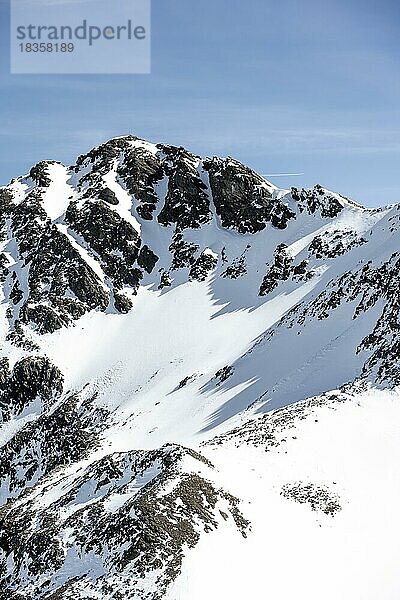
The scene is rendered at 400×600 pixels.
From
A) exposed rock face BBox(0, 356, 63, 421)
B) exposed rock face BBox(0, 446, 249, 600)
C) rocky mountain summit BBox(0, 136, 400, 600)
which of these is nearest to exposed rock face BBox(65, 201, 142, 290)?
rocky mountain summit BBox(0, 136, 400, 600)

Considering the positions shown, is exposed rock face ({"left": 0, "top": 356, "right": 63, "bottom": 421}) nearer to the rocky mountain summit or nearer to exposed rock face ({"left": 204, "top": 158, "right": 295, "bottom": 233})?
the rocky mountain summit

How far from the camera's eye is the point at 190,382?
56.2 meters

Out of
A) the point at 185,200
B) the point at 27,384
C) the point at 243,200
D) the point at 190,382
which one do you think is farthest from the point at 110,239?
the point at 190,382

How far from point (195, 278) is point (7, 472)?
3595cm

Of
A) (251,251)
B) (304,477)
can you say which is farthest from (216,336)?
(304,477)

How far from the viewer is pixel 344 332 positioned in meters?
45.7

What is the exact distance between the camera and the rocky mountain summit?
66.1 feet

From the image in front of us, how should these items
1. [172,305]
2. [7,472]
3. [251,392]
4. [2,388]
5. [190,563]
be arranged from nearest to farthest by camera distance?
[190,563] → [251,392] → [7,472] → [2,388] → [172,305]

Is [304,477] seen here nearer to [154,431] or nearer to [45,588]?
[45,588]

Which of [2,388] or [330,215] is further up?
[330,215]

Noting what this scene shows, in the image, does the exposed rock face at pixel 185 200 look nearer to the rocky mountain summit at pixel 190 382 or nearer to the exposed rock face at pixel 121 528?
the rocky mountain summit at pixel 190 382

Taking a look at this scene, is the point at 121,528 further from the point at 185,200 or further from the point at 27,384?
the point at 185,200

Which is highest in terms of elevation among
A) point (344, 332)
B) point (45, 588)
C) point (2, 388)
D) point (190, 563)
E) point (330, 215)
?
point (330, 215)

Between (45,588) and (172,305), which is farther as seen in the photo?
(172,305)
